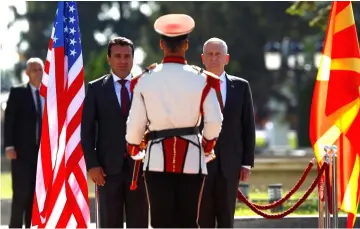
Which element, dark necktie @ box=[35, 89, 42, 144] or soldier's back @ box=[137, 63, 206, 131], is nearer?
soldier's back @ box=[137, 63, 206, 131]

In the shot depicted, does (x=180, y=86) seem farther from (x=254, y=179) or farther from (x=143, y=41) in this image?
(x=143, y=41)

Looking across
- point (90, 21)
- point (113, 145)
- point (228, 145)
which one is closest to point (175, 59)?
point (228, 145)

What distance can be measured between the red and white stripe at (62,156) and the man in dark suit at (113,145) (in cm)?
123

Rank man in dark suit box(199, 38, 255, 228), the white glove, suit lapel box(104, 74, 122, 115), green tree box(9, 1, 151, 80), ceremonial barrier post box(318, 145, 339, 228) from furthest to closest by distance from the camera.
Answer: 1. green tree box(9, 1, 151, 80)
2. ceremonial barrier post box(318, 145, 339, 228)
3. suit lapel box(104, 74, 122, 115)
4. man in dark suit box(199, 38, 255, 228)
5. the white glove

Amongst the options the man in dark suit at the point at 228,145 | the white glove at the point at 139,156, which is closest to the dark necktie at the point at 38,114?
the man in dark suit at the point at 228,145

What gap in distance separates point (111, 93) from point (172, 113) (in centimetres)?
212

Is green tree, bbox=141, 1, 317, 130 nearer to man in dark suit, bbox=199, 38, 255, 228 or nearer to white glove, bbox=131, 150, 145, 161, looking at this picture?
man in dark suit, bbox=199, 38, 255, 228

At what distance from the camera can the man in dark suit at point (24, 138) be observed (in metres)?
14.2

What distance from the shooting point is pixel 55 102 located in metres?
12.2

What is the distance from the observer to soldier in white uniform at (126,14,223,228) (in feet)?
28.5

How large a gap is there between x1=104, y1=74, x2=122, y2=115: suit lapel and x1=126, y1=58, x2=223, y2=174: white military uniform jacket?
1.87 metres

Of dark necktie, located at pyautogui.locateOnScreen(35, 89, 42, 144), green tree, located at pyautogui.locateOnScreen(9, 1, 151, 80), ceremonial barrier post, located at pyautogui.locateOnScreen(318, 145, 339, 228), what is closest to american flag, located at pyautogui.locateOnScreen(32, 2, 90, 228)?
dark necktie, located at pyautogui.locateOnScreen(35, 89, 42, 144)

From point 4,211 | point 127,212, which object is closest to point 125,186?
point 127,212

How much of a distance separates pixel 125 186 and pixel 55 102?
200 cm
